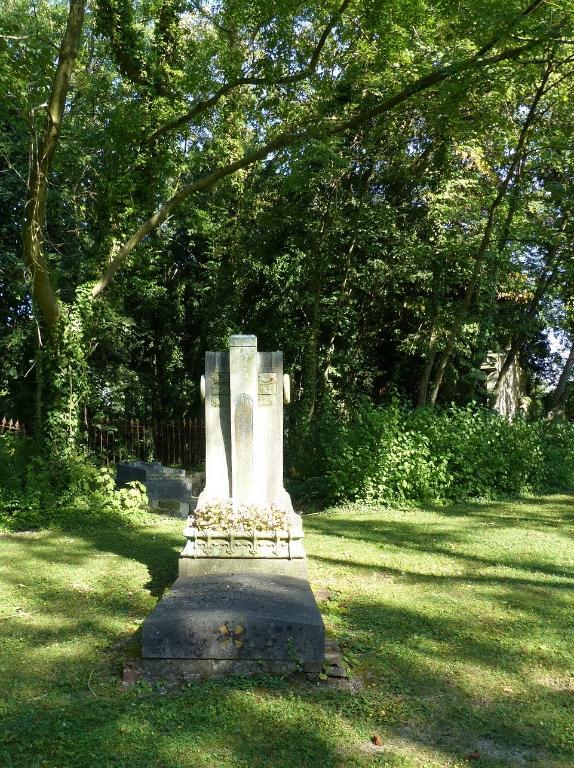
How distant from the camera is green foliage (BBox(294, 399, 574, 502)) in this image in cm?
1177

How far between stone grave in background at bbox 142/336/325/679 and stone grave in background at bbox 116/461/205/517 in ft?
18.9

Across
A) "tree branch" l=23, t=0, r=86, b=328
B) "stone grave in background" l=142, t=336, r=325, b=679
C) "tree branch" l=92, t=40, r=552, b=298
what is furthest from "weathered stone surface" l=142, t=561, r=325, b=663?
"tree branch" l=92, t=40, r=552, b=298

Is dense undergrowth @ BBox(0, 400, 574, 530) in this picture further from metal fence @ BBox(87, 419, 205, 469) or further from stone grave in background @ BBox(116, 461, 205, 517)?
metal fence @ BBox(87, 419, 205, 469)

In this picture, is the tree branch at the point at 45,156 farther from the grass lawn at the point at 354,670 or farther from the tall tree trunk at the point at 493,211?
the tall tree trunk at the point at 493,211

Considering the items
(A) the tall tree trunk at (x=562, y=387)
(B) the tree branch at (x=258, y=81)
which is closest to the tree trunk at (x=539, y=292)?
(A) the tall tree trunk at (x=562, y=387)

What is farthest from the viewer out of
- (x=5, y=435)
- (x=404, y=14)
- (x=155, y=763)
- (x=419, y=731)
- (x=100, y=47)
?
(x=100, y=47)

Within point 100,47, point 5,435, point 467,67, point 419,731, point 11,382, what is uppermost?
point 100,47

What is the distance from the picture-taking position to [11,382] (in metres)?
17.5

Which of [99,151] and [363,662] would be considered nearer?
[363,662]

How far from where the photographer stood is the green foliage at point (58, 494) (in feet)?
33.1

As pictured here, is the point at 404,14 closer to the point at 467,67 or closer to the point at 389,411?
the point at 467,67

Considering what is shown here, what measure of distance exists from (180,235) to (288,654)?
16784 millimetres

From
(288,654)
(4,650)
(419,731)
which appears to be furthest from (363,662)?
(4,650)

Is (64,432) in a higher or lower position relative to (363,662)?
higher
